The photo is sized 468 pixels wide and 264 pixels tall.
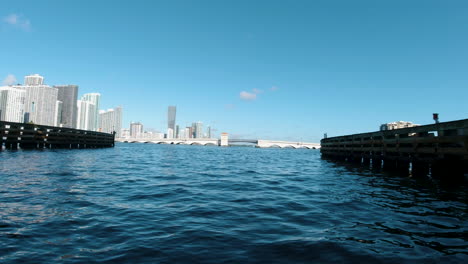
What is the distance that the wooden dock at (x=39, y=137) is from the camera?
3621cm

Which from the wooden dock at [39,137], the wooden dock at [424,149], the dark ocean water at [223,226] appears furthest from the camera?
the wooden dock at [39,137]

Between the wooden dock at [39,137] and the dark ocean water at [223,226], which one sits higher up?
the wooden dock at [39,137]

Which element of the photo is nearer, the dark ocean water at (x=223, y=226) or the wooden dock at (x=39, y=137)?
the dark ocean water at (x=223, y=226)

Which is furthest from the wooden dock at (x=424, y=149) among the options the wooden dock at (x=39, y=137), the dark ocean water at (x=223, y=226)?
the wooden dock at (x=39, y=137)

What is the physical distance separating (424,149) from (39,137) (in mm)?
50684

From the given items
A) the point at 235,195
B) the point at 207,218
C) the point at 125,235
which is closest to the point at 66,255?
the point at 125,235

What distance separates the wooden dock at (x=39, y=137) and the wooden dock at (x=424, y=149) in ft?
145

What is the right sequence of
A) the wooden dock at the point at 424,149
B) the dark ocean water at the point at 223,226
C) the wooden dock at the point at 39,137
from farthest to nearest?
the wooden dock at the point at 39,137
the wooden dock at the point at 424,149
the dark ocean water at the point at 223,226

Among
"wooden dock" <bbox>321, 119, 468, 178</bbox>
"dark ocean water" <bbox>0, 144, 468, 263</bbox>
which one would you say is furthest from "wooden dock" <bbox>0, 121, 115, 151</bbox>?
"wooden dock" <bbox>321, 119, 468, 178</bbox>

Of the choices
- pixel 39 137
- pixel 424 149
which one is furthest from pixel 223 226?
pixel 39 137

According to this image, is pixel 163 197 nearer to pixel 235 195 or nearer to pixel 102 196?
pixel 102 196

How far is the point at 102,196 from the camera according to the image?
31.4ft

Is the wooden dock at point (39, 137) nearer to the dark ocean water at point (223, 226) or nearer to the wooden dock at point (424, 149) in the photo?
the dark ocean water at point (223, 226)

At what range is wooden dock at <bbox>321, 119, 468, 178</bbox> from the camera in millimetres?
13688
